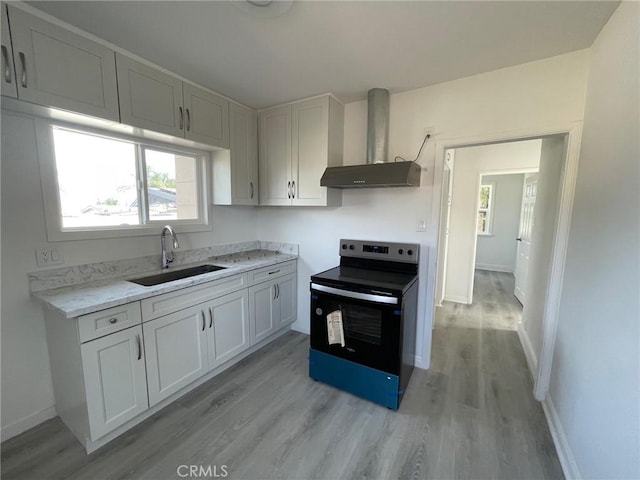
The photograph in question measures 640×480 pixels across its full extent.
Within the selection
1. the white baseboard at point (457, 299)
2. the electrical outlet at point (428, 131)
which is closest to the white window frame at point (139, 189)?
the electrical outlet at point (428, 131)

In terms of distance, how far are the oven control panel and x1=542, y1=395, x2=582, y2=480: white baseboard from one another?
4.45 feet

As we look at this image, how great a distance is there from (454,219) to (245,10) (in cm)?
392

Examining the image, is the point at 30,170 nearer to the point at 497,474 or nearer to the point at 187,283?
the point at 187,283

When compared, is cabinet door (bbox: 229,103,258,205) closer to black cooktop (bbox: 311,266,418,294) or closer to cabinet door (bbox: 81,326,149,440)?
black cooktop (bbox: 311,266,418,294)

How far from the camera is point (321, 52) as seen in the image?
1820mm

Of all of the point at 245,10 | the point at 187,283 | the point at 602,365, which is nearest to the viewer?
the point at 602,365

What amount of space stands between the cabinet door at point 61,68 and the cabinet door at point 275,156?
4.41 feet

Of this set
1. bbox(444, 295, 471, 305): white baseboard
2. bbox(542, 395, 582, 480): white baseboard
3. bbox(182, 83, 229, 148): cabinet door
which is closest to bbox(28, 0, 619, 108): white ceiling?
bbox(182, 83, 229, 148): cabinet door

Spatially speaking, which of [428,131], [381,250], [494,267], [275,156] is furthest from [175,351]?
[494,267]

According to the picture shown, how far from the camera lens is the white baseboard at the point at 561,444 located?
1444mm

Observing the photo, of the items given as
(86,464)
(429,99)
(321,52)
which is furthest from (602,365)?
(86,464)

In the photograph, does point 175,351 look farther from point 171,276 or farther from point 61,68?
point 61,68

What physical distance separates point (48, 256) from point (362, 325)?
220cm

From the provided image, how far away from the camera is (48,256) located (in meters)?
1.75
